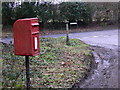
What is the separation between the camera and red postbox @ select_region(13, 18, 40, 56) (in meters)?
3.34

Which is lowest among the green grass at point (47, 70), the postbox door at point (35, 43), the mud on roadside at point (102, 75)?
the mud on roadside at point (102, 75)

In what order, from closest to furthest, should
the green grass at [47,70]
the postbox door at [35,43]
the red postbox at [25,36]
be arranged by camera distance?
the red postbox at [25,36] < the postbox door at [35,43] < the green grass at [47,70]

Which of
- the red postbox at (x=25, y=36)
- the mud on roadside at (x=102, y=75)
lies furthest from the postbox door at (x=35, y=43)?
the mud on roadside at (x=102, y=75)

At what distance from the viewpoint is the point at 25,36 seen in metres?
3.37

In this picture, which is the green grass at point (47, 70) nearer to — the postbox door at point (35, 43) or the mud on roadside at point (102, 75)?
the mud on roadside at point (102, 75)

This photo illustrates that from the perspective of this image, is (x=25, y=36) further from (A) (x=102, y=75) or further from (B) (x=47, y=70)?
(A) (x=102, y=75)

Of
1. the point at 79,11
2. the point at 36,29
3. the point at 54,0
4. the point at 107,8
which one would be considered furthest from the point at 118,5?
the point at 36,29

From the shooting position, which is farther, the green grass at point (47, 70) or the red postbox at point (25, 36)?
the green grass at point (47, 70)

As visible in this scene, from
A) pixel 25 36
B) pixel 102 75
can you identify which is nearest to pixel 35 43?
pixel 25 36

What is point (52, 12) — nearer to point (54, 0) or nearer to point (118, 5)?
point (54, 0)

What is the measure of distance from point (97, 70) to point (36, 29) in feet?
10.0


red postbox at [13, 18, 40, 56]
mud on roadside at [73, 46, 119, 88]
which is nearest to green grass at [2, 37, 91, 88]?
mud on roadside at [73, 46, 119, 88]

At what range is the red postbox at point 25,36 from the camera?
334 cm

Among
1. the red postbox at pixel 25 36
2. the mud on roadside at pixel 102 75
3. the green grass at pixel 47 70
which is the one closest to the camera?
the red postbox at pixel 25 36
